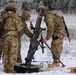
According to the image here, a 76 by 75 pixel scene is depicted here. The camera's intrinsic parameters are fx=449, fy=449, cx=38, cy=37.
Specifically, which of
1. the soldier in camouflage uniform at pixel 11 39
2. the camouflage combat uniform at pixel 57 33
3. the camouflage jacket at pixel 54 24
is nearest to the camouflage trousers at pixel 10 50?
the soldier in camouflage uniform at pixel 11 39

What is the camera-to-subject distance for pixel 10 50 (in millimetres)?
10398

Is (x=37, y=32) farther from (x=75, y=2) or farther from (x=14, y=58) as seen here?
(x=75, y=2)

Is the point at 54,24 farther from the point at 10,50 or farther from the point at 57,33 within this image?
the point at 10,50

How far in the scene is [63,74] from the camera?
394 inches

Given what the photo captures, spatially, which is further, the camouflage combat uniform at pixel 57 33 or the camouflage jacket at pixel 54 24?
the camouflage combat uniform at pixel 57 33

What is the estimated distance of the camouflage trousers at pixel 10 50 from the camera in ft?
34.0

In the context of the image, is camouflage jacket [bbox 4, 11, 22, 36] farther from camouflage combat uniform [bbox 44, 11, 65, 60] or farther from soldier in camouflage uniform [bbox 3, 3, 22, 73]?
camouflage combat uniform [bbox 44, 11, 65, 60]

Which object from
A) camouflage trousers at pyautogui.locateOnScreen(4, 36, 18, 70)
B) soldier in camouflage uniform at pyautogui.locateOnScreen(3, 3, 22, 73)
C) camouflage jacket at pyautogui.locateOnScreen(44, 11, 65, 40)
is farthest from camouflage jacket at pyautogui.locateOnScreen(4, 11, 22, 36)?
camouflage jacket at pyautogui.locateOnScreen(44, 11, 65, 40)

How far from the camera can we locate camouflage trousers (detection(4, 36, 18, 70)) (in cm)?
1035

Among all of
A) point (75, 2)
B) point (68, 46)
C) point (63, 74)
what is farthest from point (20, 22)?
point (75, 2)

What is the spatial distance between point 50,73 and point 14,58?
93 centimetres

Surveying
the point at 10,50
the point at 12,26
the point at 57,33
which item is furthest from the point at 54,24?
the point at 10,50

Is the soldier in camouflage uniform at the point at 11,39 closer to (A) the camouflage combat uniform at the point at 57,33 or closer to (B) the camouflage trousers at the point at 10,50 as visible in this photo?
(B) the camouflage trousers at the point at 10,50

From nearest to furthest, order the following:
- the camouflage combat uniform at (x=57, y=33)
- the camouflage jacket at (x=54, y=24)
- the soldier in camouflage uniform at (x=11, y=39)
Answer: the soldier in camouflage uniform at (x=11, y=39) < the camouflage jacket at (x=54, y=24) < the camouflage combat uniform at (x=57, y=33)
